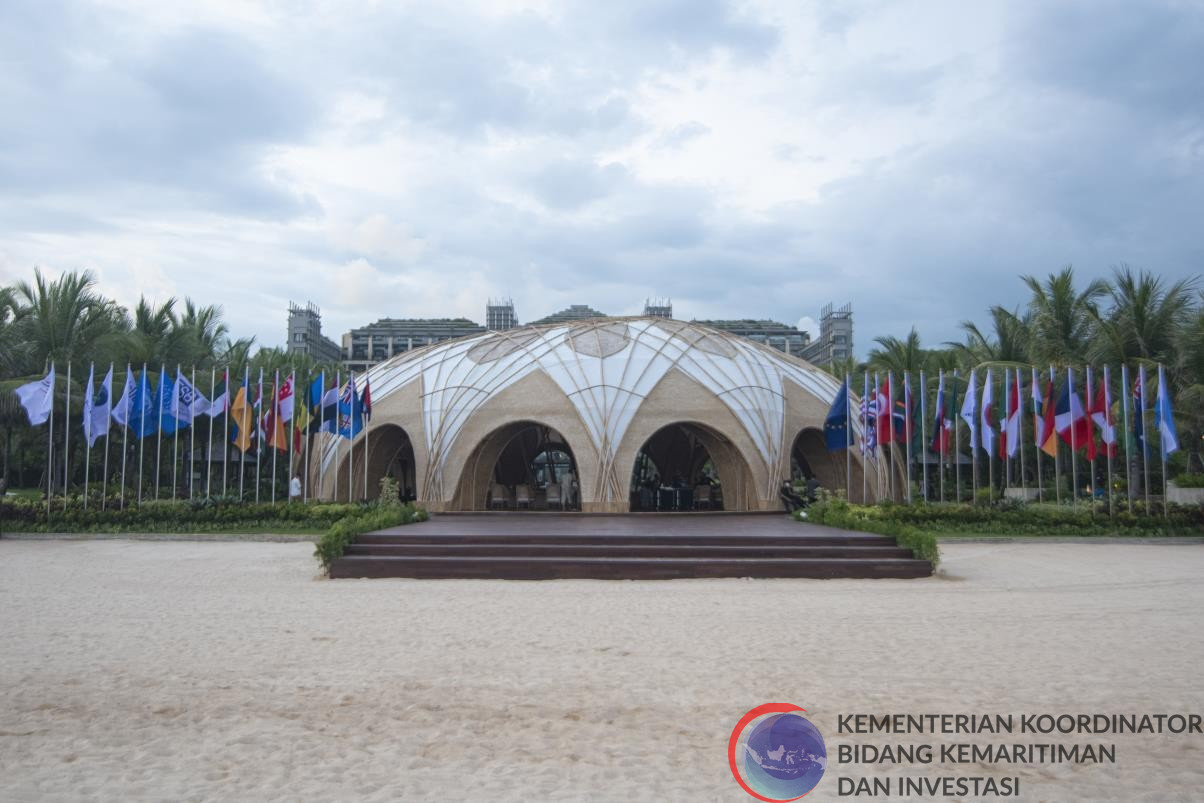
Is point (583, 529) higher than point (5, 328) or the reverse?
the reverse

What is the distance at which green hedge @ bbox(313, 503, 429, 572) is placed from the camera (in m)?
15.2

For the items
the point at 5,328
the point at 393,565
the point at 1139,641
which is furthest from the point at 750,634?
the point at 5,328

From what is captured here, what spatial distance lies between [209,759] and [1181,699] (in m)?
7.14

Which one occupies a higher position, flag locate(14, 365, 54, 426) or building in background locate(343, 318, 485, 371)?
building in background locate(343, 318, 485, 371)

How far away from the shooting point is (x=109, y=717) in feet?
21.1

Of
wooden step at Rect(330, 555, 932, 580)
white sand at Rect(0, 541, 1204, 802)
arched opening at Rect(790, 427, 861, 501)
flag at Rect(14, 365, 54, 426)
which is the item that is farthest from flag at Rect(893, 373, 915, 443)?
flag at Rect(14, 365, 54, 426)

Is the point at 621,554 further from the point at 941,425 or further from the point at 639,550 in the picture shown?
the point at 941,425

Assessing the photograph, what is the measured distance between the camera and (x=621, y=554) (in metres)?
16.2

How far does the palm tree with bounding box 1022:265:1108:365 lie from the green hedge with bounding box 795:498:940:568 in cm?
1755

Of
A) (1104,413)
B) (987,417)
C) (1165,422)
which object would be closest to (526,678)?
(987,417)

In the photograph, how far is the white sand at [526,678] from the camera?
541cm

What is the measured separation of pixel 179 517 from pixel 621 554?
14.1m

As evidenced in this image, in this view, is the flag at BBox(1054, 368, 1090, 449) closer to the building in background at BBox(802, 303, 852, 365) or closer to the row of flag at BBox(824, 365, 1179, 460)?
the row of flag at BBox(824, 365, 1179, 460)

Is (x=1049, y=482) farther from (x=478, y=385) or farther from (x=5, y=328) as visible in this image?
(x=5, y=328)
